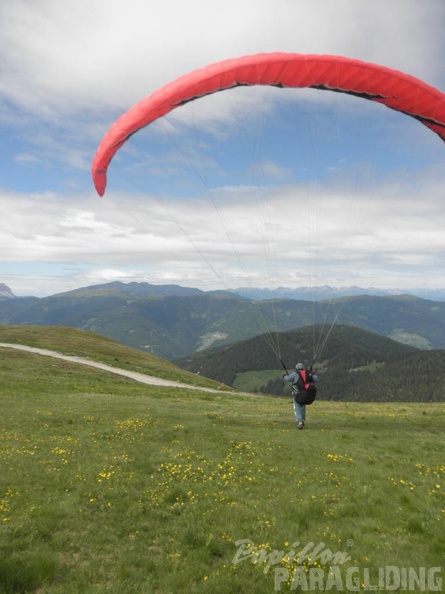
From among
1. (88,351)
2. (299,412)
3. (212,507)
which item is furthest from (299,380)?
(88,351)

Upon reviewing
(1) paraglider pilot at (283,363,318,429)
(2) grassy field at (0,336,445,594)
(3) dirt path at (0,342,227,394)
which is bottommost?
(3) dirt path at (0,342,227,394)

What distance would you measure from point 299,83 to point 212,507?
1590cm

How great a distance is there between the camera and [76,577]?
274 inches

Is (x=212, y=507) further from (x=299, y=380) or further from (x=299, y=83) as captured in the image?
(x=299, y=83)

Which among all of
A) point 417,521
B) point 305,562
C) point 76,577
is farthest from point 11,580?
point 417,521

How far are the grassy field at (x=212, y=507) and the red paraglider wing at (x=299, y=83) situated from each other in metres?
13.3

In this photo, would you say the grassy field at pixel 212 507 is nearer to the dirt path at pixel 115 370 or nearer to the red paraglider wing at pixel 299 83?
the red paraglider wing at pixel 299 83

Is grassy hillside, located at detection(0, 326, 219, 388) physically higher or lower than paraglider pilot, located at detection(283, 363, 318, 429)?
lower

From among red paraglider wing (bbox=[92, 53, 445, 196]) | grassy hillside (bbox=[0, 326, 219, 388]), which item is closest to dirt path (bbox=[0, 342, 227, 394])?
grassy hillside (bbox=[0, 326, 219, 388])

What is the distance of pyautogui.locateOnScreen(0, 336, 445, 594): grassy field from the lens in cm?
716

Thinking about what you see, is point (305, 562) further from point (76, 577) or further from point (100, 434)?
point (100, 434)

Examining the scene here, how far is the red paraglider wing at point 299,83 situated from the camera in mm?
14398

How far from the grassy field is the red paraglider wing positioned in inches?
522

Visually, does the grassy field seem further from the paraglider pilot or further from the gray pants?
the paraglider pilot
